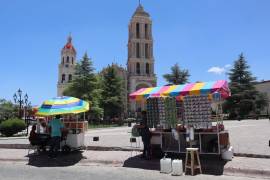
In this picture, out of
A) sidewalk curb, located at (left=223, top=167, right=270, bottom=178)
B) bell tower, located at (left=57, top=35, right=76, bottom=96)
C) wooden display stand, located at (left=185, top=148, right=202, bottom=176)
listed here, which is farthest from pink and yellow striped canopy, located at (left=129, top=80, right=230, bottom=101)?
bell tower, located at (left=57, top=35, right=76, bottom=96)

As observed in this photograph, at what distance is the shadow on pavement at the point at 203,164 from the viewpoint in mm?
9822

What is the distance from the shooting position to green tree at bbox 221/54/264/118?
2177 inches

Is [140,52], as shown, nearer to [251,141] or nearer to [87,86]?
[87,86]

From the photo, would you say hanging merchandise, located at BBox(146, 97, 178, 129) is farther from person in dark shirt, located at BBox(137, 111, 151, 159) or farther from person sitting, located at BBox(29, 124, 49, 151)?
person sitting, located at BBox(29, 124, 49, 151)

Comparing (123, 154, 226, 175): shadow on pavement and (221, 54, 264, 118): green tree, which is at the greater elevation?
(221, 54, 264, 118): green tree

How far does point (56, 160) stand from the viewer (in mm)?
12359

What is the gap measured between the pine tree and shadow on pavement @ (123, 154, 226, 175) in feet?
149

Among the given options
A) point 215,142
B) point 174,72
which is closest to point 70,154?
point 215,142

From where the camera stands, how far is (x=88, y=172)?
33.7 feet

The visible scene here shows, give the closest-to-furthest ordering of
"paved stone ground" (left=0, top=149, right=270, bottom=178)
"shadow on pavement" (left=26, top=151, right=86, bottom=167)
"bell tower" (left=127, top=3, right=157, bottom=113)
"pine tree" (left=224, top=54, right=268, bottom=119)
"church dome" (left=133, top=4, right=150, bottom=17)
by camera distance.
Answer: "paved stone ground" (left=0, top=149, right=270, bottom=178)
"shadow on pavement" (left=26, top=151, right=86, bottom=167)
"pine tree" (left=224, top=54, right=268, bottom=119)
"bell tower" (left=127, top=3, right=157, bottom=113)
"church dome" (left=133, top=4, right=150, bottom=17)

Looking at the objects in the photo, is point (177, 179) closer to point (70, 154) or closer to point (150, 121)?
point (150, 121)

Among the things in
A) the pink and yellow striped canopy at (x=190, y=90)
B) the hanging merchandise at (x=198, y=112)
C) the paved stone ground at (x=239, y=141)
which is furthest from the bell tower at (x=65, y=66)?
the hanging merchandise at (x=198, y=112)

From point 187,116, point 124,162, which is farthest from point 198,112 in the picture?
point 124,162

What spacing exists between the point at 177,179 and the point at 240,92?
50.4 meters
